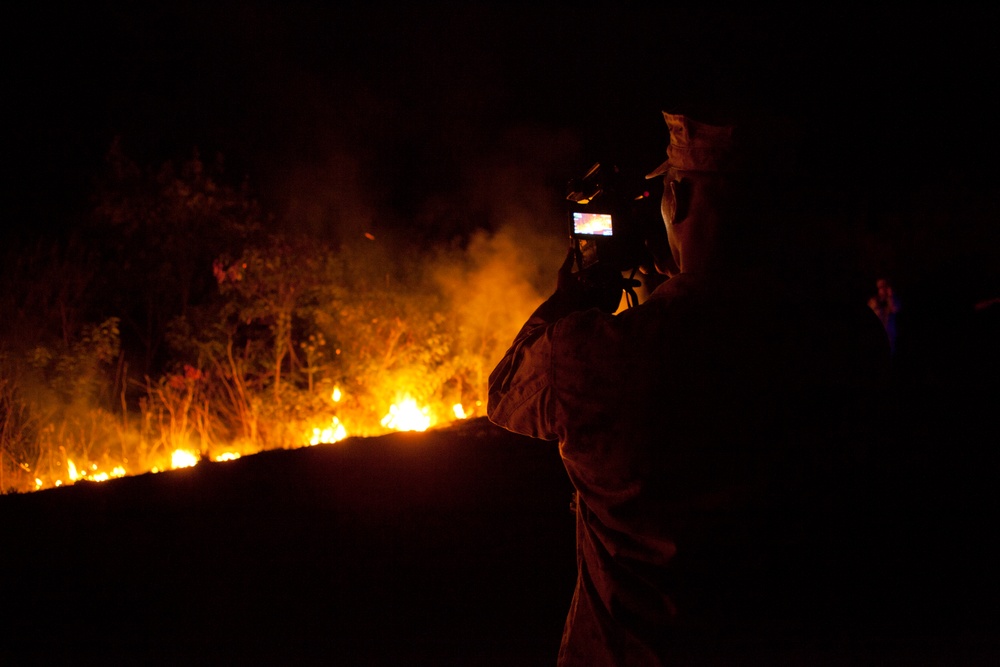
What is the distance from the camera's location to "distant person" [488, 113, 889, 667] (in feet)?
3.70

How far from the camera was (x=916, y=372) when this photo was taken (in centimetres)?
600

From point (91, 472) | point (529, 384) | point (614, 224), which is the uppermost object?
point (614, 224)

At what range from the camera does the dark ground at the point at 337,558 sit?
328 centimetres

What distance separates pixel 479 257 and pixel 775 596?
279 inches

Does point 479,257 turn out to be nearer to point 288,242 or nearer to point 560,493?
point 288,242

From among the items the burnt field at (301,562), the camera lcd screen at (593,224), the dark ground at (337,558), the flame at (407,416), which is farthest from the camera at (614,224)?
the flame at (407,416)

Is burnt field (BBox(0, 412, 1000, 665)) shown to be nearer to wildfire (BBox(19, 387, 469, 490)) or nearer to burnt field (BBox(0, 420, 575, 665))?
burnt field (BBox(0, 420, 575, 665))

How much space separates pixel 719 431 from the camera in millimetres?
1124

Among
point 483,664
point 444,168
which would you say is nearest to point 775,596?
point 483,664

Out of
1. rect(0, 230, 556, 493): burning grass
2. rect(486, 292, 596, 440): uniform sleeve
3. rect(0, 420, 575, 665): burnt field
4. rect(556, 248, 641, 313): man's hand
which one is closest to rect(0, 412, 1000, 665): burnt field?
rect(0, 420, 575, 665): burnt field

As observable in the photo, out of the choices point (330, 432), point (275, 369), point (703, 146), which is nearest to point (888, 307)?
point (330, 432)

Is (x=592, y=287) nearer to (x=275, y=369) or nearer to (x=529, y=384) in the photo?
(x=529, y=384)

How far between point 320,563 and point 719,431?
3.31m

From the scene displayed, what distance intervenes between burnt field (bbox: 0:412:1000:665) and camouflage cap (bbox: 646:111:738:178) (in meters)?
2.27
